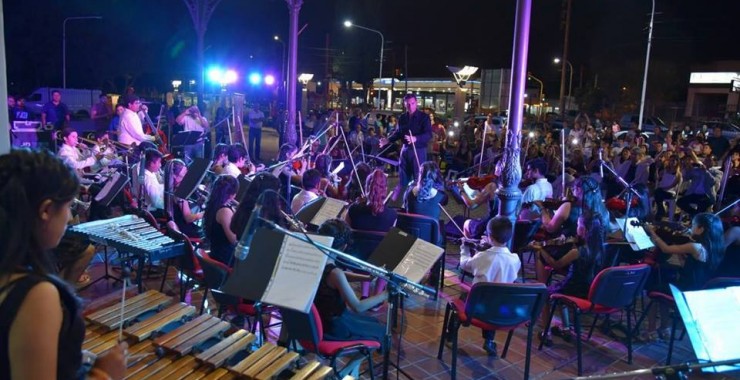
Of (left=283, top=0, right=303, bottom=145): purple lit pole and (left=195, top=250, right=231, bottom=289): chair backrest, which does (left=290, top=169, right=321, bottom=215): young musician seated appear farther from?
(left=283, top=0, right=303, bottom=145): purple lit pole

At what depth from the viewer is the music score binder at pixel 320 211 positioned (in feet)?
19.2

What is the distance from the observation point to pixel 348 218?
6.19m

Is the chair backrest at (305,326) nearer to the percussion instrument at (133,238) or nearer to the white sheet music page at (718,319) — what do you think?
the percussion instrument at (133,238)

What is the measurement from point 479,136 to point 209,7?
9.39m

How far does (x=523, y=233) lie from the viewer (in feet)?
22.9

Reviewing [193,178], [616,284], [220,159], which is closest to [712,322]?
[616,284]

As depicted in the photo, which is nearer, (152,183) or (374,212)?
(374,212)

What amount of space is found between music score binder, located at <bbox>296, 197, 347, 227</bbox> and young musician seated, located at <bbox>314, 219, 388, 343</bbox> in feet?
5.04

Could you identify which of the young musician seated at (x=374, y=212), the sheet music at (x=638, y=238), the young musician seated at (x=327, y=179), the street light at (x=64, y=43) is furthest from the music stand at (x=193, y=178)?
the street light at (x=64, y=43)

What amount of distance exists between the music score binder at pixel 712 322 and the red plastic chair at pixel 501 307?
4.01 ft

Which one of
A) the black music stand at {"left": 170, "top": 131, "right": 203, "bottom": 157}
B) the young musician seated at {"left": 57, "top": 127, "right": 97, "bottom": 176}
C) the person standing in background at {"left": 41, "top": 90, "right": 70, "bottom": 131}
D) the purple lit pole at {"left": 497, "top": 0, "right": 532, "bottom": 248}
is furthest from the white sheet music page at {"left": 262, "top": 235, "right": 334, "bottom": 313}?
the person standing in background at {"left": 41, "top": 90, "right": 70, "bottom": 131}

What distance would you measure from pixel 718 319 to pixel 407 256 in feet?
6.13

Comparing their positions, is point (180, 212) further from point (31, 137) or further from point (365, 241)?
point (31, 137)

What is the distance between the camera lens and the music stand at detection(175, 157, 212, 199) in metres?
6.25
